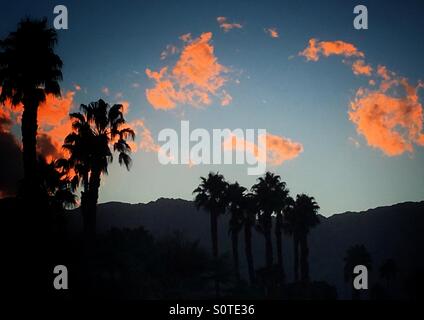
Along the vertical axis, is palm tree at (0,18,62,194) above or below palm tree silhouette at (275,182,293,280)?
above

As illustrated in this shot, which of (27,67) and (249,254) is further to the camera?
(249,254)

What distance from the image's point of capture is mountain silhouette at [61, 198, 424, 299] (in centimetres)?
13262

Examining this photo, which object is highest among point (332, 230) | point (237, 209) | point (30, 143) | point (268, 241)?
point (30, 143)

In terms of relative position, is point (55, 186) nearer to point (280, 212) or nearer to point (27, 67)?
point (27, 67)

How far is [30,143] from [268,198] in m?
31.4

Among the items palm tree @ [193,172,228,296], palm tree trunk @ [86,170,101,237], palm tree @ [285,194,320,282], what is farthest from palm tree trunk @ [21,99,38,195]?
palm tree @ [285,194,320,282]

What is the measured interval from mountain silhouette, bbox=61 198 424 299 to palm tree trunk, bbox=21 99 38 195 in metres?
106

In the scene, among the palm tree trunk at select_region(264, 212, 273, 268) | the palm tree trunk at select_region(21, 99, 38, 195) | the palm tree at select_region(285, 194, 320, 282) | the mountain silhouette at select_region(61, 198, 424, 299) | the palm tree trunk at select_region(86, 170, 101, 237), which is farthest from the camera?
the mountain silhouette at select_region(61, 198, 424, 299)

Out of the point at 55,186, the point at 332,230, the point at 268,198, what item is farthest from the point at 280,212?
the point at 332,230

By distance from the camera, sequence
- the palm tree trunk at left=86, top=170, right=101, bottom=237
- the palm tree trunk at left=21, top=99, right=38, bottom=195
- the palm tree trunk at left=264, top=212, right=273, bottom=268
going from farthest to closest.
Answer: the palm tree trunk at left=264, top=212, right=273, bottom=268
the palm tree trunk at left=86, top=170, right=101, bottom=237
the palm tree trunk at left=21, top=99, right=38, bottom=195

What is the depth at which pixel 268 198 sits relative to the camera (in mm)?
46969

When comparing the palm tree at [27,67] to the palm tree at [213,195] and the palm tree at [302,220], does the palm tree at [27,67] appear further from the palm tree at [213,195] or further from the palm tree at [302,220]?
the palm tree at [302,220]

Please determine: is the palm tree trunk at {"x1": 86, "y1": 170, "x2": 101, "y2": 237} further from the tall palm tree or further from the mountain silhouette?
the mountain silhouette
